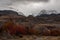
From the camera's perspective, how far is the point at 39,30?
1138 centimetres

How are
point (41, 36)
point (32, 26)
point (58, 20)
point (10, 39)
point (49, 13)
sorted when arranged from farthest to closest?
point (49, 13), point (58, 20), point (32, 26), point (41, 36), point (10, 39)

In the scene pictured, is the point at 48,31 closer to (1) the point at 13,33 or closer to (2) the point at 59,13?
(1) the point at 13,33

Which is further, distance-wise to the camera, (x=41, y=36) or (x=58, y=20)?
(x=58, y=20)

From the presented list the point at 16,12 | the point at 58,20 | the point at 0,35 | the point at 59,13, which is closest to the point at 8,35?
the point at 0,35

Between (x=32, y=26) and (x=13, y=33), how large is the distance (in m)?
1.38

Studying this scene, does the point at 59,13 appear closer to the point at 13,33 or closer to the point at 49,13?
the point at 49,13

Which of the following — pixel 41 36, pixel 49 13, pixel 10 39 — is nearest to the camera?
pixel 10 39

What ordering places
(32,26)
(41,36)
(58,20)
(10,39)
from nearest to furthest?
(10,39), (41,36), (32,26), (58,20)

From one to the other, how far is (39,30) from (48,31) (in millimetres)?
448

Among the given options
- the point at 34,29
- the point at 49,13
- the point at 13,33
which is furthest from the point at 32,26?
the point at 49,13

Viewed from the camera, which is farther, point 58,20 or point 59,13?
point 59,13

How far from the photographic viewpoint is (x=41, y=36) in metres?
10.9

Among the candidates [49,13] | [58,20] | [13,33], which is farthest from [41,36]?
[49,13]

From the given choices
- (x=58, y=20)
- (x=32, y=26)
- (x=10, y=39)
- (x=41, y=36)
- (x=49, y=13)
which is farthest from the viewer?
(x=49, y=13)
